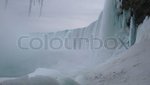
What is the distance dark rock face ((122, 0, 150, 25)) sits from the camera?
605 inches

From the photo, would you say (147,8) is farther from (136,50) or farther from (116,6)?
(116,6)

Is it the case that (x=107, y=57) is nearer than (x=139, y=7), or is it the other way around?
(x=139, y=7)

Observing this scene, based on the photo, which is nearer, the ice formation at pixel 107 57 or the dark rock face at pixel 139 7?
the ice formation at pixel 107 57

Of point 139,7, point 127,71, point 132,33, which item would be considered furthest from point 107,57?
point 127,71

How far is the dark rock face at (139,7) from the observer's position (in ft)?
50.4

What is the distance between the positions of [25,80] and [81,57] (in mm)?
16974

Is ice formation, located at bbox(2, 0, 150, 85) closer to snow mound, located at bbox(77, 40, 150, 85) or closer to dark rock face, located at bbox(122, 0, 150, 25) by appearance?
snow mound, located at bbox(77, 40, 150, 85)

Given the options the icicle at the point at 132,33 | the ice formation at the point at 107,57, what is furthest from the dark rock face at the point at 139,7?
the icicle at the point at 132,33

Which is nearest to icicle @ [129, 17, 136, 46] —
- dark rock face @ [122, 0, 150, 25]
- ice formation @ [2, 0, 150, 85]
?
ice formation @ [2, 0, 150, 85]

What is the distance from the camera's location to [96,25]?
94.6ft

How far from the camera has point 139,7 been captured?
51.9 feet

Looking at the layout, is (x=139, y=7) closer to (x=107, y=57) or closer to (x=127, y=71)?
(x=127, y=71)

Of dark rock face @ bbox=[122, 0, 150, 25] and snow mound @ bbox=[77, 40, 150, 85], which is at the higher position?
dark rock face @ bbox=[122, 0, 150, 25]

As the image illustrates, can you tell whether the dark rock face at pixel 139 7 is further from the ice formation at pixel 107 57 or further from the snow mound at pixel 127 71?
the snow mound at pixel 127 71
